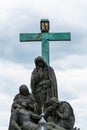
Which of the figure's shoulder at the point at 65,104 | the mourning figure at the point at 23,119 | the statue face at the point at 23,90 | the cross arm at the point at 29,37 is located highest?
the cross arm at the point at 29,37

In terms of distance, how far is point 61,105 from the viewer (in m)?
19.8

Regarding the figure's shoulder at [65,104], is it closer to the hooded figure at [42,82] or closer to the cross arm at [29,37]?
the hooded figure at [42,82]

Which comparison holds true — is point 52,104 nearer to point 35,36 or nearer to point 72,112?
point 72,112

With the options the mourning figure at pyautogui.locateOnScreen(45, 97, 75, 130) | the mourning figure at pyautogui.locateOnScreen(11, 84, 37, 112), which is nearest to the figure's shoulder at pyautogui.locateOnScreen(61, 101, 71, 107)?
the mourning figure at pyautogui.locateOnScreen(45, 97, 75, 130)

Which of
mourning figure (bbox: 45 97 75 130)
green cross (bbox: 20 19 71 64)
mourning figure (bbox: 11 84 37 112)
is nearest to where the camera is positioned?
mourning figure (bbox: 45 97 75 130)

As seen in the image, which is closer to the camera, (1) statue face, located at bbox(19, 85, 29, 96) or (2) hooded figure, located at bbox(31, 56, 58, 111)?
(1) statue face, located at bbox(19, 85, 29, 96)

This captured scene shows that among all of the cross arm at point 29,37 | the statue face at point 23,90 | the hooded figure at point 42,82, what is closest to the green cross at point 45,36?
the cross arm at point 29,37

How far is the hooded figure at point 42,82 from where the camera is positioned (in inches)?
810

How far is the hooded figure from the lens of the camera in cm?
2058

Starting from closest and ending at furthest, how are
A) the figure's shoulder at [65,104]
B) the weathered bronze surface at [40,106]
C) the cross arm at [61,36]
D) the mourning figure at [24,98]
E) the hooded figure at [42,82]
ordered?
1. the weathered bronze surface at [40,106]
2. the figure's shoulder at [65,104]
3. the mourning figure at [24,98]
4. the hooded figure at [42,82]
5. the cross arm at [61,36]

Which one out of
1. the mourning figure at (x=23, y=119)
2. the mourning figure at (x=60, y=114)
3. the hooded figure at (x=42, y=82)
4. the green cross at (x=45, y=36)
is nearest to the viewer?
the mourning figure at (x=23, y=119)

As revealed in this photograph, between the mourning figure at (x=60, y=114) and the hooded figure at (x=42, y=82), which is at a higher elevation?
the hooded figure at (x=42, y=82)

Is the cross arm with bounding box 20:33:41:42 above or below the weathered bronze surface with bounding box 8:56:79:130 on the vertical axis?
above

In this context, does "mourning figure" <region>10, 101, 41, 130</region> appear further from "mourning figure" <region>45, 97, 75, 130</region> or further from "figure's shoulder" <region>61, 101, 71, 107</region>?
"figure's shoulder" <region>61, 101, 71, 107</region>
